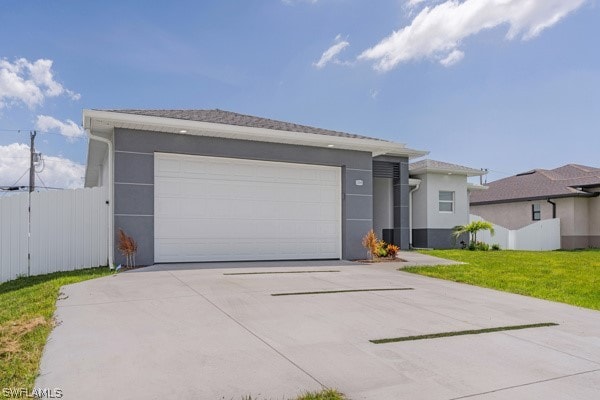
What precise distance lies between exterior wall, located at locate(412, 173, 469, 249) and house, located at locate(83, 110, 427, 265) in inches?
247

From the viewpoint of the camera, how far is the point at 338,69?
1441 centimetres

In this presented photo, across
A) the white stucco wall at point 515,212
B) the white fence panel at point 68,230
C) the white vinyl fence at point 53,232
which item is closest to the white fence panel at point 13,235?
the white vinyl fence at point 53,232

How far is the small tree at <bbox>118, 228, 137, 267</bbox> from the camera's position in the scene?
30.2 ft

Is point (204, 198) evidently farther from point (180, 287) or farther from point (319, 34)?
point (319, 34)

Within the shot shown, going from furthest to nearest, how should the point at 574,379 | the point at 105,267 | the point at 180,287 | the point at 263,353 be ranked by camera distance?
the point at 105,267
the point at 180,287
the point at 263,353
the point at 574,379

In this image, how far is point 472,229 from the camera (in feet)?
58.8

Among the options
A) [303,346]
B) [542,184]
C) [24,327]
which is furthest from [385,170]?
[24,327]

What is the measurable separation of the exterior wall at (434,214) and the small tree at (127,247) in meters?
12.8

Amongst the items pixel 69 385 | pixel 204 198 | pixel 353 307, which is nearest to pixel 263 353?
pixel 69 385

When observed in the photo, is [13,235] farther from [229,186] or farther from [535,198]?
[535,198]

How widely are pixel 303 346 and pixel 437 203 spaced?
52.1ft

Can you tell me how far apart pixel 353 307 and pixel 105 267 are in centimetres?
661

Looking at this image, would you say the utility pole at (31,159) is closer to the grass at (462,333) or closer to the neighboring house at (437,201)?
the neighboring house at (437,201)

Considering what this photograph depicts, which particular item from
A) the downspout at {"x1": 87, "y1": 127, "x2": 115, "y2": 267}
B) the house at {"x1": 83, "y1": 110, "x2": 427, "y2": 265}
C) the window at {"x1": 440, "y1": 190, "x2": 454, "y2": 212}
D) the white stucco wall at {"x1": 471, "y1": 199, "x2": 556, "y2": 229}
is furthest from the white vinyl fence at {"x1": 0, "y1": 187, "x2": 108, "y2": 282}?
the white stucco wall at {"x1": 471, "y1": 199, "x2": 556, "y2": 229}
